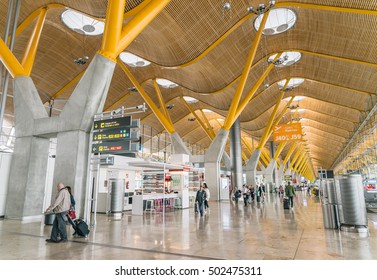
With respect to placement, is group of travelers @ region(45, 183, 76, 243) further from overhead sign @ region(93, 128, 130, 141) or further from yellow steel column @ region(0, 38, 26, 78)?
yellow steel column @ region(0, 38, 26, 78)

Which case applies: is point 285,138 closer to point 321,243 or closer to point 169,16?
point 169,16

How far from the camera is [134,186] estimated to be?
1920cm

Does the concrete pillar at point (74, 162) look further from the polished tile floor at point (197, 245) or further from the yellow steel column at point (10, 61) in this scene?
the yellow steel column at point (10, 61)

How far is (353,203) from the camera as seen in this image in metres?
8.34

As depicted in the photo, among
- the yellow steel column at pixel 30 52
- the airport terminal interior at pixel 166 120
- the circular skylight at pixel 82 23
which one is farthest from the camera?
the circular skylight at pixel 82 23

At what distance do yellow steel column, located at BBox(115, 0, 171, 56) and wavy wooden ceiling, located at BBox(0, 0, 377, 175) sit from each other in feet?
15.5

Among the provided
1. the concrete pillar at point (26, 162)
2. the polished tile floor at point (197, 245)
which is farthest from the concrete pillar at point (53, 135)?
the polished tile floor at point (197, 245)

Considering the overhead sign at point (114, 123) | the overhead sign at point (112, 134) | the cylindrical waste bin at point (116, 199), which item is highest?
the overhead sign at point (114, 123)

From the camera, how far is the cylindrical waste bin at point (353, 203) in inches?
321

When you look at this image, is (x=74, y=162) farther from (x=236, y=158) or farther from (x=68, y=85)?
(x=236, y=158)

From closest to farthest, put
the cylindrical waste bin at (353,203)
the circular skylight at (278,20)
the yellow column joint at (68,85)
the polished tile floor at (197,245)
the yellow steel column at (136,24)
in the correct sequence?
the polished tile floor at (197,245) < the cylindrical waste bin at (353,203) < the yellow steel column at (136,24) < the circular skylight at (278,20) < the yellow column joint at (68,85)

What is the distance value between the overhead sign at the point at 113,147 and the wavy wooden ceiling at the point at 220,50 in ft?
29.5

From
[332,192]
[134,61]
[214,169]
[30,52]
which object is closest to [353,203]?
[332,192]

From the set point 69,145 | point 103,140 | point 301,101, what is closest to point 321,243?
point 103,140
